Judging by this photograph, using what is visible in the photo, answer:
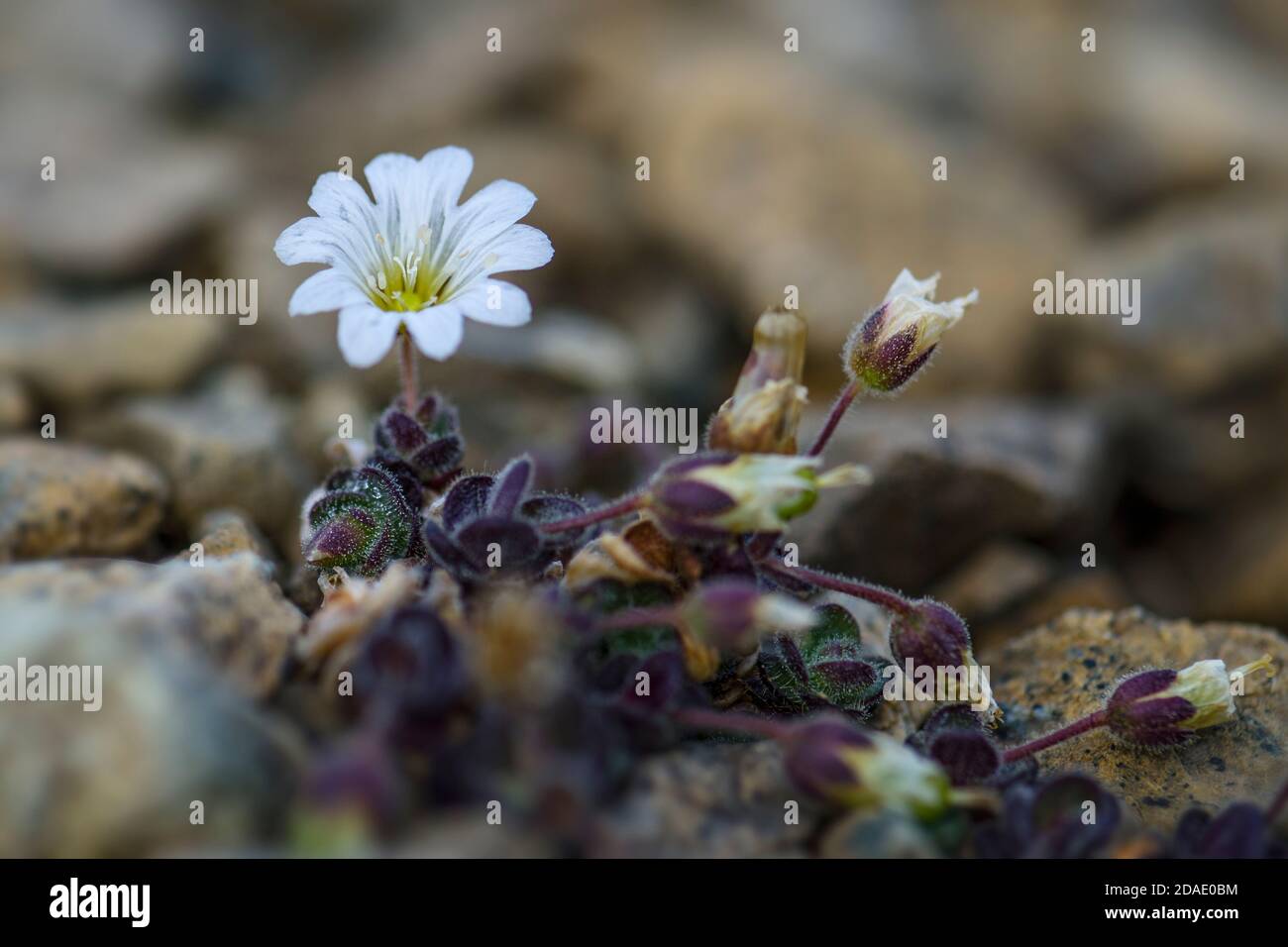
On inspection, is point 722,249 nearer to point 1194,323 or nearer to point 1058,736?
point 1194,323

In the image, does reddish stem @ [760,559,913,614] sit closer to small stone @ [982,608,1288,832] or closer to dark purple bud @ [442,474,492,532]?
small stone @ [982,608,1288,832]

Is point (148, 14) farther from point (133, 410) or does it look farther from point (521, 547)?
point (521, 547)

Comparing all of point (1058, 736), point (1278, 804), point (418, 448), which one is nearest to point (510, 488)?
point (418, 448)

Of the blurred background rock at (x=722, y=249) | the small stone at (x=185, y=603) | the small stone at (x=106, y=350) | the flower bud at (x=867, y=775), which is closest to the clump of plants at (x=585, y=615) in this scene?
the flower bud at (x=867, y=775)

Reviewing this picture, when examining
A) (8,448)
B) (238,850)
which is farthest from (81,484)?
(238,850)

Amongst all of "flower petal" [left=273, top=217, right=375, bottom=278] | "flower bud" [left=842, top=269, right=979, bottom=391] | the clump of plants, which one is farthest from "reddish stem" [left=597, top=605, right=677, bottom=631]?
"flower petal" [left=273, top=217, right=375, bottom=278]
